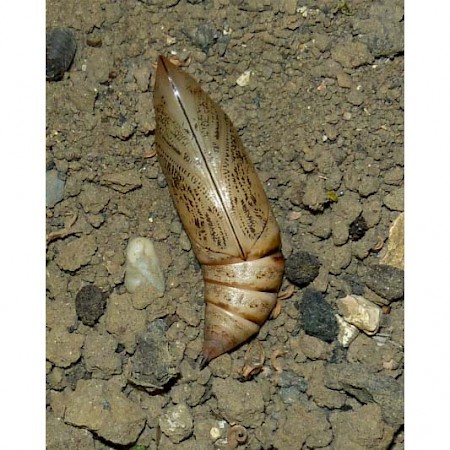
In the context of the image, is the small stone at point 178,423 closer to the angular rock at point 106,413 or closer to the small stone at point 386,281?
the angular rock at point 106,413

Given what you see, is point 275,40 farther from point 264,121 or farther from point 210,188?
A: point 210,188

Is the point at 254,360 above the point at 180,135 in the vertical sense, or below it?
below

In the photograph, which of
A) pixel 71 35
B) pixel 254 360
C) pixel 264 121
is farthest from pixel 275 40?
pixel 254 360

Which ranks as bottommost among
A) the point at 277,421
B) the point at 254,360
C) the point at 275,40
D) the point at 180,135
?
the point at 277,421

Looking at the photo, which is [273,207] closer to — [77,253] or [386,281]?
[386,281]

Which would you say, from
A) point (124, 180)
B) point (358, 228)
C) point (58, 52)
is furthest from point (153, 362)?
point (58, 52)

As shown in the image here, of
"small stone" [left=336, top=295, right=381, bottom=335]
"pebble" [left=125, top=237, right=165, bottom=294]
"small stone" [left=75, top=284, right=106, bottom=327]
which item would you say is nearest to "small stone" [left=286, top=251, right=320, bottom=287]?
"small stone" [left=336, top=295, right=381, bottom=335]

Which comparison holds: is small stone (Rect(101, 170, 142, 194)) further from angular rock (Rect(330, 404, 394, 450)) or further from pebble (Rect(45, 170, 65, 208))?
angular rock (Rect(330, 404, 394, 450))

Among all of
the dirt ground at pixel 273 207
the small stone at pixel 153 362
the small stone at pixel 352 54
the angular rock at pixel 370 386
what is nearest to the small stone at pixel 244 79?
the dirt ground at pixel 273 207
